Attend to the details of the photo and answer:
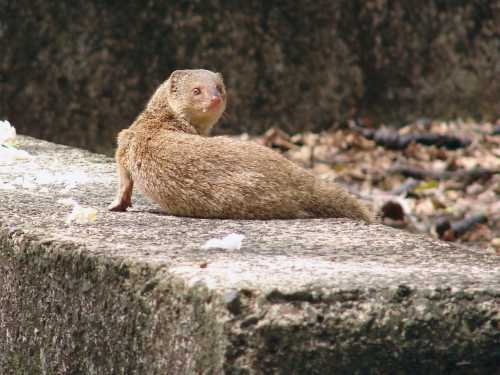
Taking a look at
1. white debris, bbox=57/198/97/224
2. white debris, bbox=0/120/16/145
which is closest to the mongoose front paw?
white debris, bbox=57/198/97/224

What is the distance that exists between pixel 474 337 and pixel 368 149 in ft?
18.2

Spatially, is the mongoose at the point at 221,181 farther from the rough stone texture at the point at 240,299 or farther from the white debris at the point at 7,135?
the white debris at the point at 7,135

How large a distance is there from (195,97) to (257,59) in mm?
3826

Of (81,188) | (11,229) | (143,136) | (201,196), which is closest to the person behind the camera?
(11,229)

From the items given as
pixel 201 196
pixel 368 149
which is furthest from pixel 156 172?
pixel 368 149

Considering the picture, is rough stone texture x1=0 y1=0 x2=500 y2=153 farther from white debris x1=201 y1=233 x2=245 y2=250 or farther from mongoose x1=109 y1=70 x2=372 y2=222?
white debris x1=201 y1=233 x2=245 y2=250

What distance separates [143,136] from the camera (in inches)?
153

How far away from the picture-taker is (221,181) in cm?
356

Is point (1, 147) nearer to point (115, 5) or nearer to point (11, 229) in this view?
point (11, 229)

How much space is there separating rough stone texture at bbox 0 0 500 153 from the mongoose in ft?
11.7

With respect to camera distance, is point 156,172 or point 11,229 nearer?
point 11,229

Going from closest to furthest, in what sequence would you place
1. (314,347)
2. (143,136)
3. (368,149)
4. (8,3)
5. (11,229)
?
(314,347) → (11,229) → (143,136) → (8,3) → (368,149)

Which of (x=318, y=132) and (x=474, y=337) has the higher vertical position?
(x=474, y=337)

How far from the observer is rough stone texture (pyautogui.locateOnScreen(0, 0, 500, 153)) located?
736cm
